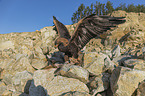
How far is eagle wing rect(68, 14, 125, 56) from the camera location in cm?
229

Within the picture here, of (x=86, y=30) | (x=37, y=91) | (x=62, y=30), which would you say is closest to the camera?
(x=37, y=91)

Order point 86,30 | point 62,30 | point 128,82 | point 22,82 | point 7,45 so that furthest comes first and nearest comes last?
point 7,45, point 62,30, point 22,82, point 86,30, point 128,82

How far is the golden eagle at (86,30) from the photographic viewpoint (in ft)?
7.54

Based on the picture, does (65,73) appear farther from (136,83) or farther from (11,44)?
(11,44)

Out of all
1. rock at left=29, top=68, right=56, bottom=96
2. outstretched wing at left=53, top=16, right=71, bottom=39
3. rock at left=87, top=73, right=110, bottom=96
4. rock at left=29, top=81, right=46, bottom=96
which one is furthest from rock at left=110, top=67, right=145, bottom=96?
outstretched wing at left=53, top=16, right=71, bottom=39

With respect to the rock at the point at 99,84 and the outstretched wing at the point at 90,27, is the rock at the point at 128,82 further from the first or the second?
the outstretched wing at the point at 90,27

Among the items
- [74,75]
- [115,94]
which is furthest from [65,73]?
[115,94]

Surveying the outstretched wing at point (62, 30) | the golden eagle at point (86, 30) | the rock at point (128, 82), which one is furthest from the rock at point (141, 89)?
the outstretched wing at point (62, 30)

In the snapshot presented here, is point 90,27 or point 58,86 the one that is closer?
point 58,86

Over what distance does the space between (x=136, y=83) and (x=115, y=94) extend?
1.45ft

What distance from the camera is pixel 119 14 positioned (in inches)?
511

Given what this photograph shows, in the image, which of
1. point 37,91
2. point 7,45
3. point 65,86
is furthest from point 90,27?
point 7,45

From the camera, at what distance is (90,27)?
2562mm

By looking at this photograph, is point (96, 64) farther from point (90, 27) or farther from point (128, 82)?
point (90, 27)
